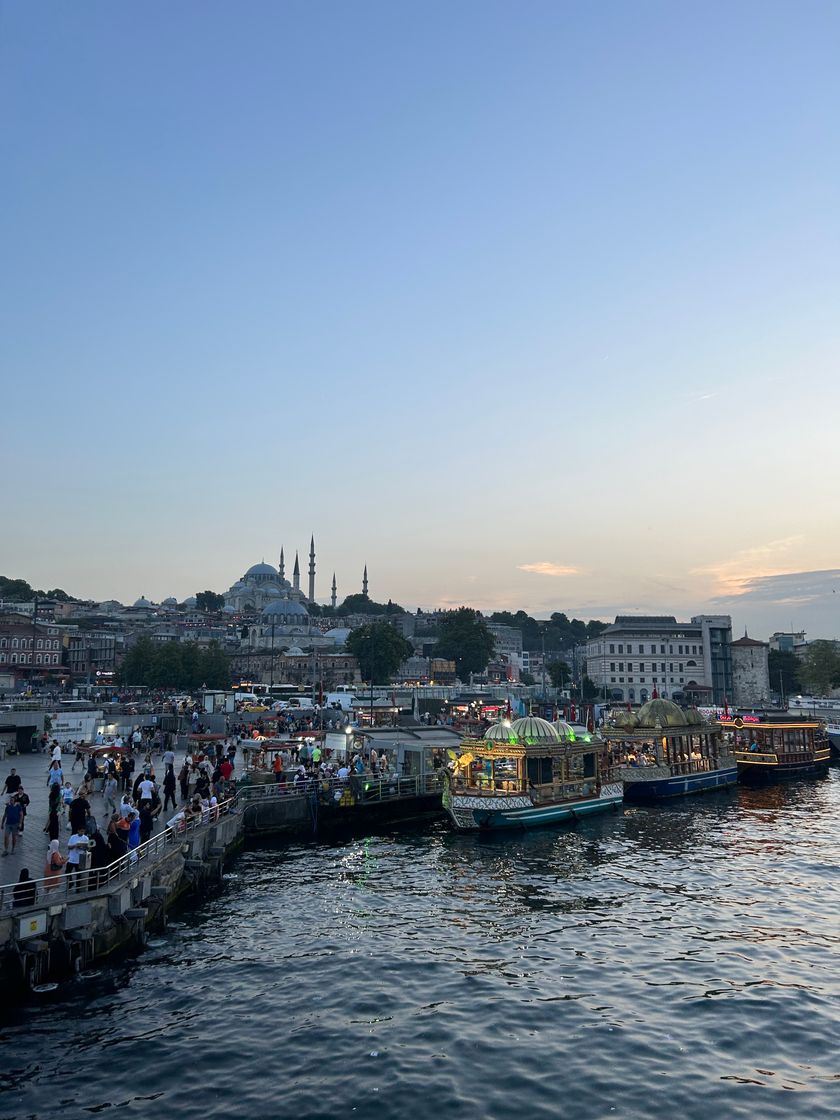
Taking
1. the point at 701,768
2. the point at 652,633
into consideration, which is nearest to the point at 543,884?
the point at 701,768

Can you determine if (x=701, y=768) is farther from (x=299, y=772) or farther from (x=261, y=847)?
(x=261, y=847)

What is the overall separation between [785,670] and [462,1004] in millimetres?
134746

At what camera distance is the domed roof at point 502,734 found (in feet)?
116

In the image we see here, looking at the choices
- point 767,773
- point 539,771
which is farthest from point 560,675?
point 539,771

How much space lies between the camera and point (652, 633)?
136750 millimetres

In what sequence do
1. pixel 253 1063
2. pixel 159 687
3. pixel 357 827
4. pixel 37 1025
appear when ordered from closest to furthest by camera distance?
pixel 253 1063 < pixel 37 1025 < pixel 357 827 < pixel 159 687

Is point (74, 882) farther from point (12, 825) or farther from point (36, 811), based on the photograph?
point (36, 811)

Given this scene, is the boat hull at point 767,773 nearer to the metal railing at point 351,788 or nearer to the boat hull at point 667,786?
the boat hull at point 667,786

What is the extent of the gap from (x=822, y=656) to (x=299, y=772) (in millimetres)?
106450

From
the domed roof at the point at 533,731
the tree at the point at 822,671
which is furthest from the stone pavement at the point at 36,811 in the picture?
the tree at the point at 822,671

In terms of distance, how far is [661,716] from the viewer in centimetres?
4631

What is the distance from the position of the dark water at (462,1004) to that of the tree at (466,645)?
12573 cm

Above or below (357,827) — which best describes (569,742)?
above

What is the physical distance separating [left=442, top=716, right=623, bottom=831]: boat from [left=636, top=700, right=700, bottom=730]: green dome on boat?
938 centimetres
